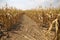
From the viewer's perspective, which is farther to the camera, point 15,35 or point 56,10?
point 56,10

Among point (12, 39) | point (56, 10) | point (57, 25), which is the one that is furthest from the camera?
point (56, 10)

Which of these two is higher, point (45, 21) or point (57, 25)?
point (57, 25)

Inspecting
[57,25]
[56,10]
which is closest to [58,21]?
[57,25]

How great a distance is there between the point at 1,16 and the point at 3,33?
1.62 meters

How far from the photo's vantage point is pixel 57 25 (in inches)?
115

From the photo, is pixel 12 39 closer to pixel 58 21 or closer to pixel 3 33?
pixel 3 33

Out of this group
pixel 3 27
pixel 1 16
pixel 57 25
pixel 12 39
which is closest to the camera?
pixel 57 25

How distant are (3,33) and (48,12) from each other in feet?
13.3

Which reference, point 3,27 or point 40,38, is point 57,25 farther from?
point 3,27

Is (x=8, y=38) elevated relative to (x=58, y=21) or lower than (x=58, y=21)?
lower

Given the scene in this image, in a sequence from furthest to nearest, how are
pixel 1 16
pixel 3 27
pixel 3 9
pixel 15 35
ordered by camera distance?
pixel 3 9 → pixel 1 16 → pixel 3 27 → pixel 15 35

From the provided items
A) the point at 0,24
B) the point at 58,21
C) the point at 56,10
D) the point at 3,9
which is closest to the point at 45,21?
the point at 56,10

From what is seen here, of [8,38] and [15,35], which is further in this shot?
[15,35]

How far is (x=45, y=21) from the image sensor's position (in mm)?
7535
